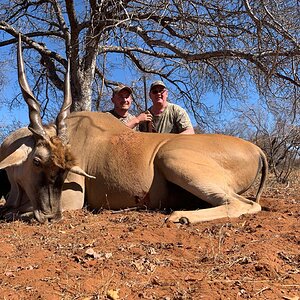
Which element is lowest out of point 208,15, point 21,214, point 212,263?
point 21,214

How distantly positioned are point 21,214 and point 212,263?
2277mm

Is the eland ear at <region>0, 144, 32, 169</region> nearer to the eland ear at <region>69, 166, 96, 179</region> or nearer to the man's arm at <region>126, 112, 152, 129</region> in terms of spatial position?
the eland ear at <region>69, 166, 96, 179</region>

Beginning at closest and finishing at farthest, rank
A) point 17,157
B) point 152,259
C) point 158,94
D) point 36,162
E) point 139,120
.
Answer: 1. point 152,259
2. point 36,162
3. point 17,157
4. point 139,120
5. point 158,94

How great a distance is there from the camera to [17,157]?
4184 mm

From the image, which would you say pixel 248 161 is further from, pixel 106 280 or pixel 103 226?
pixel 106 280

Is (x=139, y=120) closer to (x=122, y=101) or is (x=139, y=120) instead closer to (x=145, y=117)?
(x=145, y=117)

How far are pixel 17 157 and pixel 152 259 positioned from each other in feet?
6.95

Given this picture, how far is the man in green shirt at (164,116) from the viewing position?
632cm

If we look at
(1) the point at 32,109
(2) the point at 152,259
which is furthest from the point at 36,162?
(2) the point at 152,259

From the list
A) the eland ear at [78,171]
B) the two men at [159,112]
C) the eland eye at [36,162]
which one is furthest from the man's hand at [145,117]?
the eland eye at [36,162]

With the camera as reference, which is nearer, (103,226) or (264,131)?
(103,226)

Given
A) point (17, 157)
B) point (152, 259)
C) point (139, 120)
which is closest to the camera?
point (152, 259)

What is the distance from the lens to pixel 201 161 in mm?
4324

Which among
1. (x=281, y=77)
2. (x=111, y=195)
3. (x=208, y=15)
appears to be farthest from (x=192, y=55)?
(x=111, y=195)
